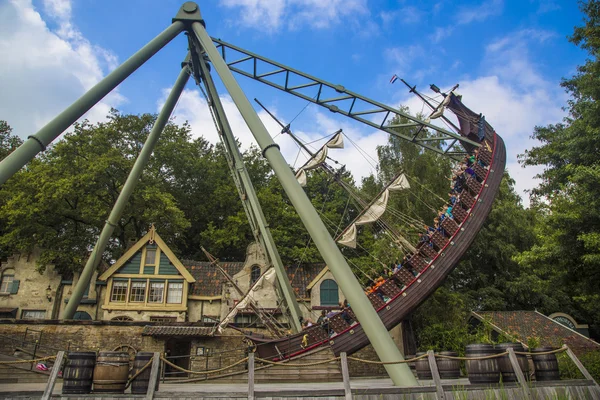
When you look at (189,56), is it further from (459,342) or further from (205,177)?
(205,177)

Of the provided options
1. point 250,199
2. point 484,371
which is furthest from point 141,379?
point 250,199

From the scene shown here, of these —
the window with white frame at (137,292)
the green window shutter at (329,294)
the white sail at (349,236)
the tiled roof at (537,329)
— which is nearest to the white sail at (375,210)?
the white sail at (349,236)

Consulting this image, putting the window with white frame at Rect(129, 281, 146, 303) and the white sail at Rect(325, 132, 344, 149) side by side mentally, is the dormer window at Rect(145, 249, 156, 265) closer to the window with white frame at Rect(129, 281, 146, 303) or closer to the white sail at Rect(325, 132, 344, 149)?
the window with white frame at Rect(129, 281, 146, 303)

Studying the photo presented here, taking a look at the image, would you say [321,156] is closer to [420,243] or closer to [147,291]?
[420,243]

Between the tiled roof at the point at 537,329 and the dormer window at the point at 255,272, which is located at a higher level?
the dormer window at the point at 255,272

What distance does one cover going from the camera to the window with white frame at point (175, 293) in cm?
2564

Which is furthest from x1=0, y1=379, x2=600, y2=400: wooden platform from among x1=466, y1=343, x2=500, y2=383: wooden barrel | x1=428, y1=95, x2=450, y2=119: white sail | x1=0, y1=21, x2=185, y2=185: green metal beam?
x1=428, y1=95, x2=450, y2=119: white sail

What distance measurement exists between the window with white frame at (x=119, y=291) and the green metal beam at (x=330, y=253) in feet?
56.9

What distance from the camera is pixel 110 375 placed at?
7848 millimetres

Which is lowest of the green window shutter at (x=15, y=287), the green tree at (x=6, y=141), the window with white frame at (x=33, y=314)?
the window with white frame at (x=33, y=314)

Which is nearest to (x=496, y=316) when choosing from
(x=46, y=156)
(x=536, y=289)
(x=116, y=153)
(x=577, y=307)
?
(x=536, y=289)

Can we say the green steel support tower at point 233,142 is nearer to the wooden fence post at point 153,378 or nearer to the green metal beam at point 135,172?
the green metal beam at point 135,172

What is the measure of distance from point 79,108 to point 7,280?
19878 mm

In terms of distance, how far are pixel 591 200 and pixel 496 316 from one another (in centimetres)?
1262
